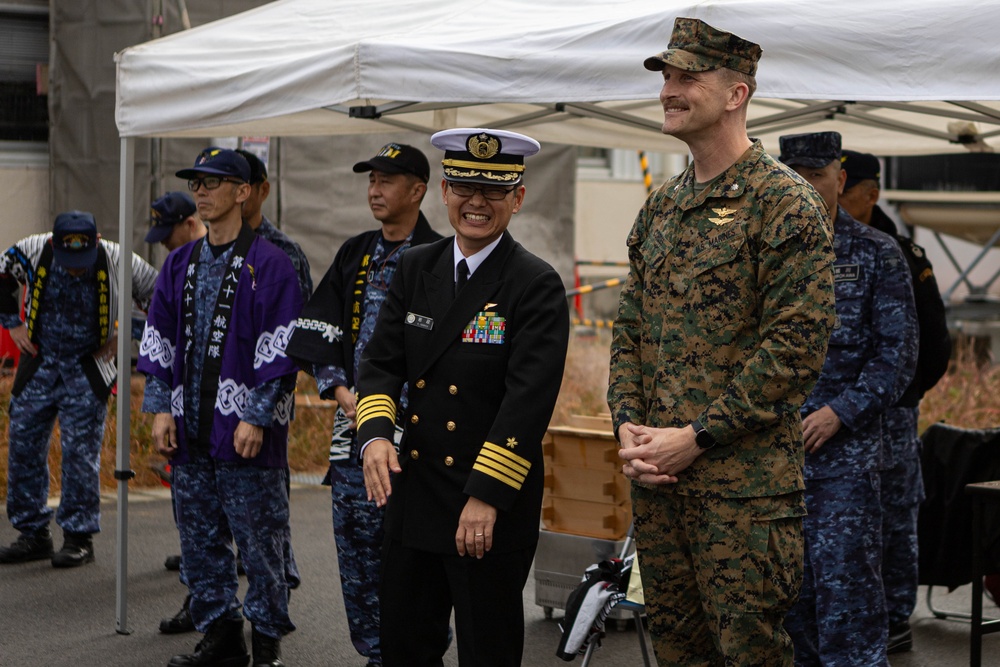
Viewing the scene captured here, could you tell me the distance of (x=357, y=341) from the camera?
5.08 meters

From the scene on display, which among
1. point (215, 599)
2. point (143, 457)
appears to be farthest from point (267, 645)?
point (143, 457)

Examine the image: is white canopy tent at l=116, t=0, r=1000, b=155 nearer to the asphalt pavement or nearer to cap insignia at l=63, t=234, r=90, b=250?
cap insignia at l=63, t=234, r=90, b=250

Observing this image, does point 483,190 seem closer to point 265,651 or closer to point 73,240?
point 265,651

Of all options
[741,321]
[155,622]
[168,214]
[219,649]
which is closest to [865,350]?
[741,321]

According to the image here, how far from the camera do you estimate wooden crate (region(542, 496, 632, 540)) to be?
20.1 ft

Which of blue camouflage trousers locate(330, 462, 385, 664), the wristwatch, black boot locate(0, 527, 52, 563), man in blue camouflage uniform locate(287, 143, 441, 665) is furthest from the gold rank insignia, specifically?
black boot locate(0, 527, 52, 563)

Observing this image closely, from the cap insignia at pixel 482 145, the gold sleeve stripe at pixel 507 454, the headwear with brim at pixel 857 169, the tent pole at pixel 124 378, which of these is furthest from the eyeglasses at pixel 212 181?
the headwear with brim at pixel 857 169

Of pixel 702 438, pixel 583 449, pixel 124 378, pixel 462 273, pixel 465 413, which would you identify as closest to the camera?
pixel 702 438

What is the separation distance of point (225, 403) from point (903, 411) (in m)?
2.97

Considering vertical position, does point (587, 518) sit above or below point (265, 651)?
above

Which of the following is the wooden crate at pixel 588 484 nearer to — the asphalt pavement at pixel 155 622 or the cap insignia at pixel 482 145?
the asphalt pavement at pixel 155 622

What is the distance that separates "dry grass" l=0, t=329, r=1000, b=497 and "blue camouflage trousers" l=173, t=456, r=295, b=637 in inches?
148

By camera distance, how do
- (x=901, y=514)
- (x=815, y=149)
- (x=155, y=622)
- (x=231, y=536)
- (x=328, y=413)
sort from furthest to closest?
(x=328, y=413), (x=155, y=622), (x=901, y=514), (x=231, y=536), (x=815, y=149)

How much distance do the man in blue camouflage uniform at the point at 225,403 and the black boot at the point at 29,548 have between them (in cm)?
242
